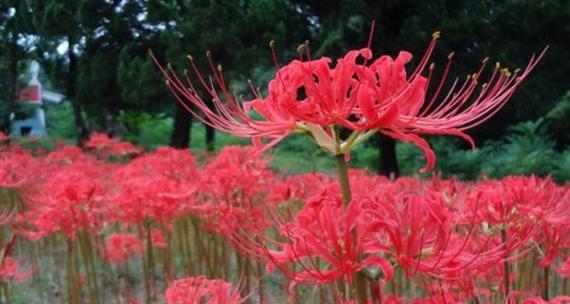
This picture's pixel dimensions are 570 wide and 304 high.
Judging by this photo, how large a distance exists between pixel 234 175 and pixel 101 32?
8.03m

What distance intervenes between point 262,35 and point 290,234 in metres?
8.82

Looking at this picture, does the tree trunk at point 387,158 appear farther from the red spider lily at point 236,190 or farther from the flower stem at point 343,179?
the flower stem at point 343,179

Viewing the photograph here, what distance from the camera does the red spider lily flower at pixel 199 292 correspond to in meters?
1.77

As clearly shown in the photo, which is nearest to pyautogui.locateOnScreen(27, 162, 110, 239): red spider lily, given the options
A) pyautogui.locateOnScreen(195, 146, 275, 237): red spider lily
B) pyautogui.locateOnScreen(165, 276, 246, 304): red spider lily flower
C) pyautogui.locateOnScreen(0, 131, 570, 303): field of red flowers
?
pyautogui.locateOnScreen(0, 131, 570, 303): field of red flowers

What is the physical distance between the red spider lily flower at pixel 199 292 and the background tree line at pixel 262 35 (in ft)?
25.2

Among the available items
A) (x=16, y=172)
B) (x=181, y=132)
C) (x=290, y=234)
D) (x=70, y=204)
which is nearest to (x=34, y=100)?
(x=181, y=132)

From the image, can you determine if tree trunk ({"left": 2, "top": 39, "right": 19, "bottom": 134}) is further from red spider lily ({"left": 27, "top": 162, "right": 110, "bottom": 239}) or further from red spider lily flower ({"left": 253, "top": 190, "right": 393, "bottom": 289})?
red spider lily flower ({"left": 253, "top": 190, "right": 393, "bottom": 289})

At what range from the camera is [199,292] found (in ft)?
6.02

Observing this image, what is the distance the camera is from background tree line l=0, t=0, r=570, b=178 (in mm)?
9797

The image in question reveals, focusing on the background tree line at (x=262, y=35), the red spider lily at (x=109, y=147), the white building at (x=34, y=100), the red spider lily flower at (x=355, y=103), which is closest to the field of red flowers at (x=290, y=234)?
the red spider lily flower at (x=355, y=103)

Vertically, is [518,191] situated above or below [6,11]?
below

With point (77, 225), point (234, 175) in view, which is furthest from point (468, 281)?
point (77, 225)

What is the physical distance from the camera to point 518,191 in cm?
229

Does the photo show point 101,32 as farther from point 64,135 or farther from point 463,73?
point 64,135
